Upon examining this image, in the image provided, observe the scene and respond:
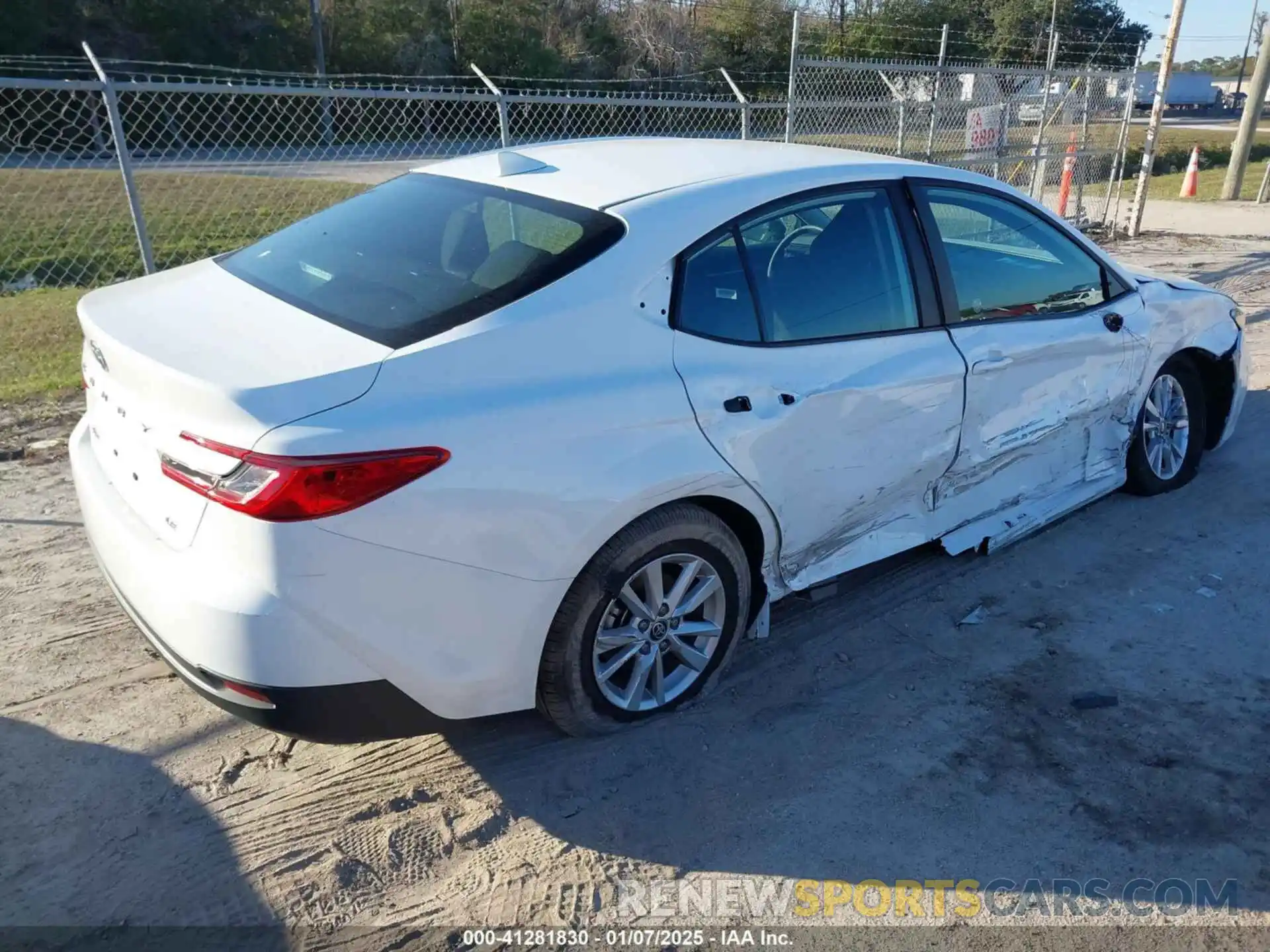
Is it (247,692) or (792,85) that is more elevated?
(792,85)

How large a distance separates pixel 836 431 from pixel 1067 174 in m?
10.7

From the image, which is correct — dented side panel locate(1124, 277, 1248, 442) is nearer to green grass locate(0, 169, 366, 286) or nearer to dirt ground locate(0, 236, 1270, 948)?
dirt ground locate(0, 236, 1270, 948)

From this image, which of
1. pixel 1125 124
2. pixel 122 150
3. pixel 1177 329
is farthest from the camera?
pixel 1125 124

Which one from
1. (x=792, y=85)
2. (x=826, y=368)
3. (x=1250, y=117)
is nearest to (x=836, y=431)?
(x=826, y=368)

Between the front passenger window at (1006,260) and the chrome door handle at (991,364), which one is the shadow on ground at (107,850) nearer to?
the chrome door handle at (991,364)

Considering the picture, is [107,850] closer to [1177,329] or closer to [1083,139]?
[1177,329]

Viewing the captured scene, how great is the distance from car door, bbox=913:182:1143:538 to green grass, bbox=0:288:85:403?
211 inches

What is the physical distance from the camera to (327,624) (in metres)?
2.43

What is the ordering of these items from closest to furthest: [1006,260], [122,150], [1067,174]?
[1006,260]
[122,150]
[1067,174]

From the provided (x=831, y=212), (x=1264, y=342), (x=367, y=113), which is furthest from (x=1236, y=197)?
(x=831, y=212)

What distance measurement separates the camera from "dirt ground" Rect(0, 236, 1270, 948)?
8.68ft

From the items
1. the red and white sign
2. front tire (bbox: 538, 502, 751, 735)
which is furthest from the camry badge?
the red and white sign

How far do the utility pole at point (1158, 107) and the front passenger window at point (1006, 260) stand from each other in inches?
393

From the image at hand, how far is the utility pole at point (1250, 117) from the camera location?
1702cm
